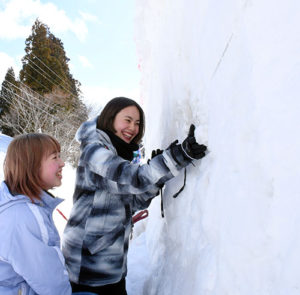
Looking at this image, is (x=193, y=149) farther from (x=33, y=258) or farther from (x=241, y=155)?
(x=33, y=258)

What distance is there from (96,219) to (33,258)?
1.34 ft

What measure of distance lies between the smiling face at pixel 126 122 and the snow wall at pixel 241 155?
0.32m

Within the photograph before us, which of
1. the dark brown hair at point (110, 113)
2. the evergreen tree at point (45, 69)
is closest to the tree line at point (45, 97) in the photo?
the evergreen tree at point (45, 69)

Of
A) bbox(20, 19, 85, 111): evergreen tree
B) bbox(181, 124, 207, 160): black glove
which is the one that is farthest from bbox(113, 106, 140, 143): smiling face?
bbox(20, 19, 85, 111): evergreen tree

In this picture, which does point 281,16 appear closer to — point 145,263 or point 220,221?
point 220,221

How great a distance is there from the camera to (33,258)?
3.69 ft

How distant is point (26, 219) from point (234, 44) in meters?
1.13

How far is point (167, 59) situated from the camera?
2363 mm

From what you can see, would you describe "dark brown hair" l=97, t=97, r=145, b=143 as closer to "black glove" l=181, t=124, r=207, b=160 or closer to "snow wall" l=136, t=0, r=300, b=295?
"snow wall" l=136, t=0, r=300, b=295

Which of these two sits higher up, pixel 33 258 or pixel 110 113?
pixel 110 113

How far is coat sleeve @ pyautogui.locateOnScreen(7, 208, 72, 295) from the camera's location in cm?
110

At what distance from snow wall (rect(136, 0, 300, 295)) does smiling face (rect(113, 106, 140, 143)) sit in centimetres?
32

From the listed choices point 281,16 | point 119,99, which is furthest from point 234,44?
point 119,99

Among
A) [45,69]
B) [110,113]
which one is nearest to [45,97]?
[45,69]
